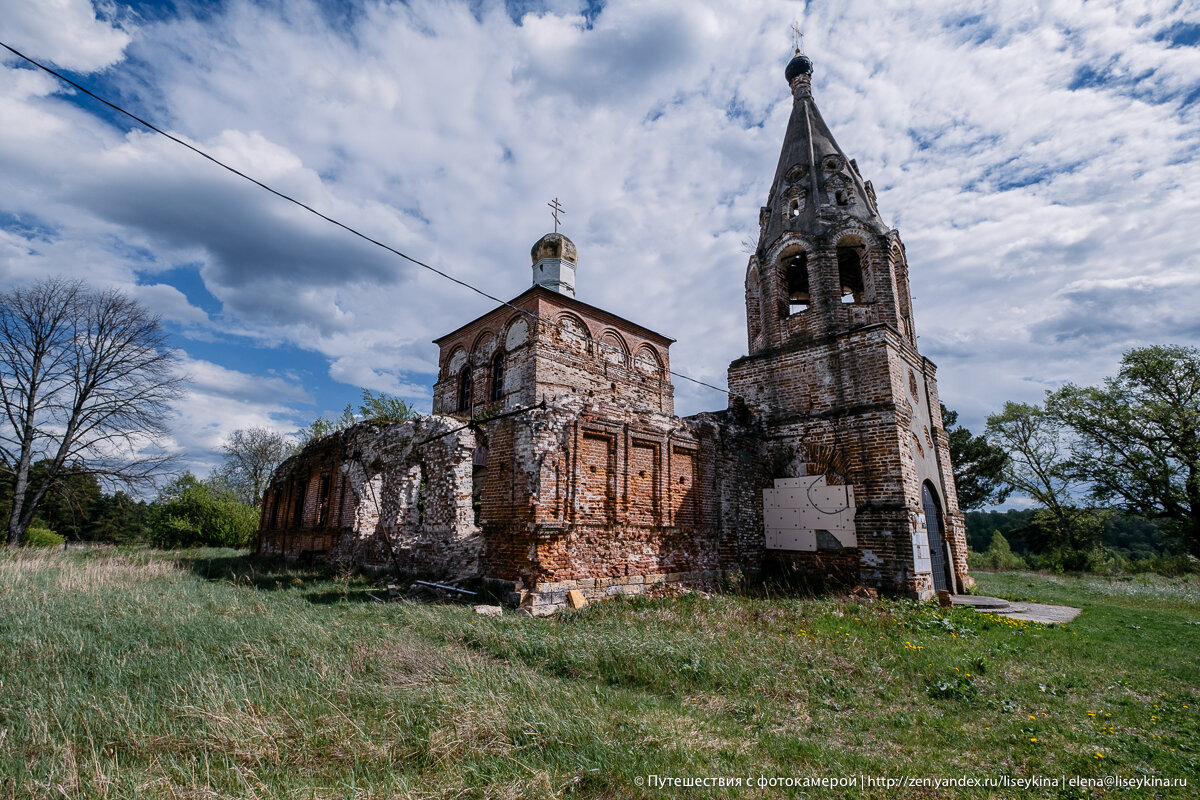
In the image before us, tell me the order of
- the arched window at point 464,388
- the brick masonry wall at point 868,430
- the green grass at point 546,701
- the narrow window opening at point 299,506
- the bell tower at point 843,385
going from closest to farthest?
1. the green grass at point 546,701
2. the brick masonry wall at point 868,430
3. the bell tower at point 843,385
4. the narrow window opening at point 299,506
5. the arched window at point 464,388

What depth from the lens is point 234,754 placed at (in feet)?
10.5

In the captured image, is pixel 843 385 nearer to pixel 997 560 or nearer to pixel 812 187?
pixel 812 187

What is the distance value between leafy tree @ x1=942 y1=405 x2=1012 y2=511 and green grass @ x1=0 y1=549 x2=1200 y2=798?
24.6 m

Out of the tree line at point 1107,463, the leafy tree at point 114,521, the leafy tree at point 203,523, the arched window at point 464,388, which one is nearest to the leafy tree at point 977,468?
the tree line at point 1107,463

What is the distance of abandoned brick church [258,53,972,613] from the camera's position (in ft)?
32.7

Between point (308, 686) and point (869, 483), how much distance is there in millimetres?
10395

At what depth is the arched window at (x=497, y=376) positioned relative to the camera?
21.7 meters

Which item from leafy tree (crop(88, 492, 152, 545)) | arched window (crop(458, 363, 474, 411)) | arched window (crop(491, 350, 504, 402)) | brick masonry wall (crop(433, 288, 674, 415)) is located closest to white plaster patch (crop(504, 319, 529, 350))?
brick masonry wall (crop(433, 288, 674, 415))

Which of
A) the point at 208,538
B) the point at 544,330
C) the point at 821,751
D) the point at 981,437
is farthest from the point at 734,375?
the point at 208,538

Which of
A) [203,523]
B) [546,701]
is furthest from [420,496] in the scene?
[203,523]

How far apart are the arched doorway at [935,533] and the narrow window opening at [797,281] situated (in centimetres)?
557

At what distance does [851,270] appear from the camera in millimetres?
15086

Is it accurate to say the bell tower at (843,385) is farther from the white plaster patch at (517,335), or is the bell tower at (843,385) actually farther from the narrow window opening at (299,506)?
the narrow window opening at (299,506)

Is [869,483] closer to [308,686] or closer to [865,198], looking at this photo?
[865,198]
